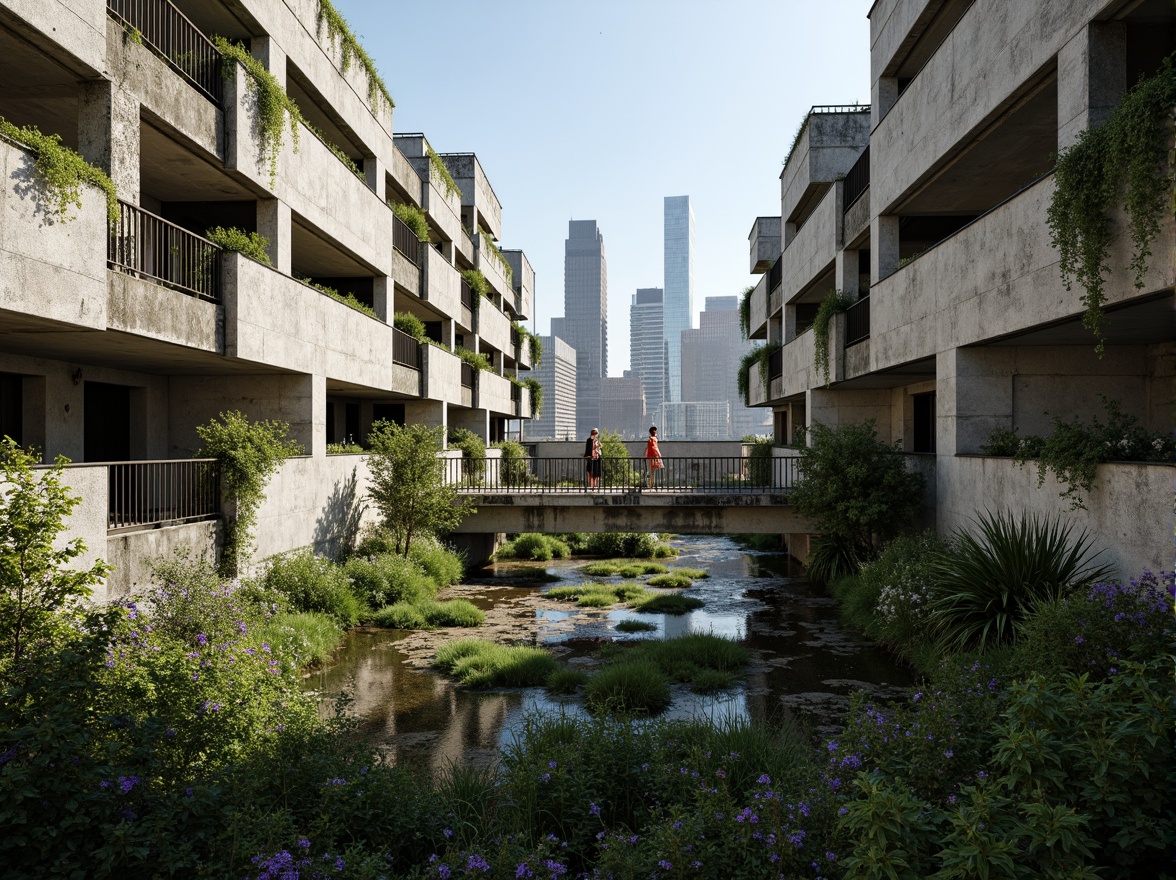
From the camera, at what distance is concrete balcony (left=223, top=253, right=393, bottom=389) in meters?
13.1

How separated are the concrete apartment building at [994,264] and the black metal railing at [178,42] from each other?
12771mm

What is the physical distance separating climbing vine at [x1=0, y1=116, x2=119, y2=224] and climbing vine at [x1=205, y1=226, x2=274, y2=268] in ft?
12.2

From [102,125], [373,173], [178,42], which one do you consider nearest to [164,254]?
[102,125]

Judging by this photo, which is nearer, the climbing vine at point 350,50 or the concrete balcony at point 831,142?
the climbing vine at point 350,50

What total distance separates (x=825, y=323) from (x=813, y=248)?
4240mm

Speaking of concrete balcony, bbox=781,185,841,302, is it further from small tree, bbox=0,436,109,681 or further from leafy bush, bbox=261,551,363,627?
small tree, bbox=0,436,109,681

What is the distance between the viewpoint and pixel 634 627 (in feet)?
51.3

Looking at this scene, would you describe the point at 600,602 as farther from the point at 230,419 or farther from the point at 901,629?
the point at 230,419

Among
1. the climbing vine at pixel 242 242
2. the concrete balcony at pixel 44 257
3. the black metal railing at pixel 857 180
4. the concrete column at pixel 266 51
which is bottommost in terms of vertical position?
the concrete balcony at pixel 44 257

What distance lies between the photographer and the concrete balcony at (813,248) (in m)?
21.7

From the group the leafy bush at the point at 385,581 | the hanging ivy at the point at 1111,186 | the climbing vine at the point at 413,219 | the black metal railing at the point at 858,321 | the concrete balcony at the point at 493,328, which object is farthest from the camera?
the concrete balcony at the point at 493,328

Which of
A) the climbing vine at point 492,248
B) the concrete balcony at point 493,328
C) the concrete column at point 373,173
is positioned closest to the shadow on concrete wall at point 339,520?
the concrete column at point 373,173

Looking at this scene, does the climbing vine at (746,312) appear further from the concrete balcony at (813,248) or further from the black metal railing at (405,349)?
the black metal railing at (405,349)

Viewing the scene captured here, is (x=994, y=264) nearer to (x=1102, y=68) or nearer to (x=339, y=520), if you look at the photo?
(x=1102, y=68)
